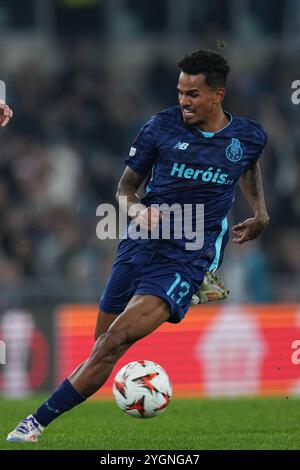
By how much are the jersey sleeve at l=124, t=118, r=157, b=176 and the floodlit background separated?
6184 millimetres

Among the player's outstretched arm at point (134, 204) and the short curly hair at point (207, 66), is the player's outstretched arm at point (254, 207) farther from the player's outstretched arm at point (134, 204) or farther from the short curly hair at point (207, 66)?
→ the player's outstretched arm at point (134, 204)

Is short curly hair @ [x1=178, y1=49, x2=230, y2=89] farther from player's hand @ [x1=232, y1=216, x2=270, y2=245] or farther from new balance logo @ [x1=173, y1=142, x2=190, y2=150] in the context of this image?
player's hand @ [x1=232, y1=216, x2=270, y2=245]

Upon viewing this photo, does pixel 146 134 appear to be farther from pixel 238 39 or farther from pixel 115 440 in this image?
pixel 238 39

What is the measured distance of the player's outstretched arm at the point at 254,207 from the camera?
9.01 metres

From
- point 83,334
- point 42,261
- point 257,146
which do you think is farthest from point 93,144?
point 257,146

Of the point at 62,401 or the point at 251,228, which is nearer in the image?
the point at 62,401

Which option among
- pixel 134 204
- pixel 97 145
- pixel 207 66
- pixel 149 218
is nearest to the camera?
pixel 149 218

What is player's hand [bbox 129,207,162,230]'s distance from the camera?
7980mm

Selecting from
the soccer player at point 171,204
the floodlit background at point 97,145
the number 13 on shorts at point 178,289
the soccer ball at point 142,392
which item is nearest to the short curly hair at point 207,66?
the soccer player at point 171,204

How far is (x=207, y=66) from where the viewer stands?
8.49m

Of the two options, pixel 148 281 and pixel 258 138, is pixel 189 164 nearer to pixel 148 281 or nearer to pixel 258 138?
pixel 258 138

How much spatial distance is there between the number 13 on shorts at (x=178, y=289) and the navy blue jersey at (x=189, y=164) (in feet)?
0.68

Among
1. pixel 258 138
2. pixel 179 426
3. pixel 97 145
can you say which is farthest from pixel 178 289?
pixel 97 145

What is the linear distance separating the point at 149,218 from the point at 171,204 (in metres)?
0.68
